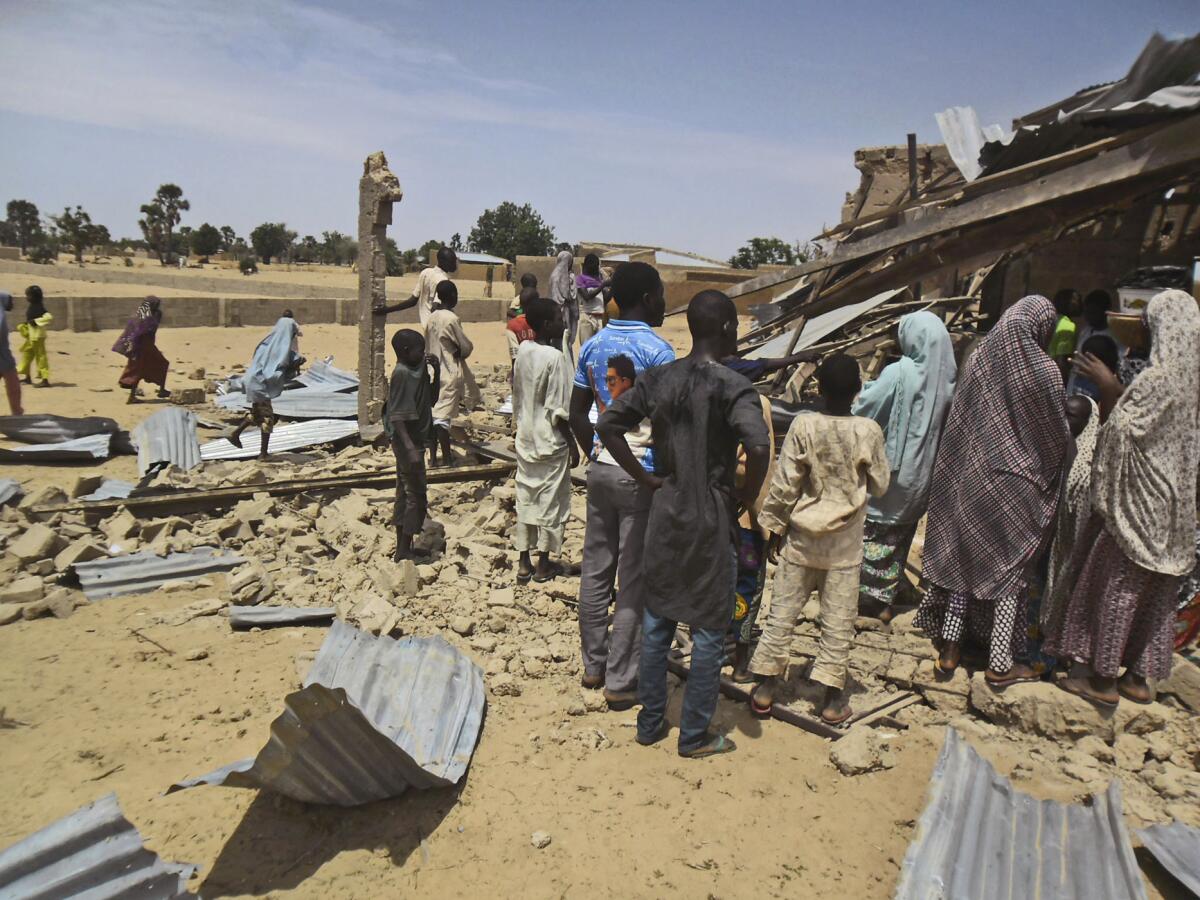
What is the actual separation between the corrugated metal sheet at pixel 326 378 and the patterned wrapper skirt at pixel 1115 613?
923cm

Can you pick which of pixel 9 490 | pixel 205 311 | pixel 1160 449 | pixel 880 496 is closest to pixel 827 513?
pixel 880 496

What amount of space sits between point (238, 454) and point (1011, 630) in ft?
22.9

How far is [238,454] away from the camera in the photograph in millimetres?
8039

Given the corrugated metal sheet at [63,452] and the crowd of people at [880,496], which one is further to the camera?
the corrugated metal sheet at [63,452]

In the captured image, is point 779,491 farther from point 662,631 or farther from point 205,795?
point 205,795

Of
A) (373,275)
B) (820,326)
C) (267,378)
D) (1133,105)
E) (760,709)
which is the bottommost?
(760,709)

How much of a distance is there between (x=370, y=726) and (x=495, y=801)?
65 cm

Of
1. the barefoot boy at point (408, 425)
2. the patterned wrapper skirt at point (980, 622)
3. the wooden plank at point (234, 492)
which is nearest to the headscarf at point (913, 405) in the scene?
the patterned wrapper skirt at point (980, 622)

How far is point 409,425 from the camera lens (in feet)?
17.0

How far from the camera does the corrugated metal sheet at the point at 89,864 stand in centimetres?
230

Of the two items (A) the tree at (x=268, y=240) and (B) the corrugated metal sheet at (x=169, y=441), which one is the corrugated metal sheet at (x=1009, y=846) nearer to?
(B) the corrugated metal sheet at (x=169, y=441)

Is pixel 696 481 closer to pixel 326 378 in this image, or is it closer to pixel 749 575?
pixel 749 575

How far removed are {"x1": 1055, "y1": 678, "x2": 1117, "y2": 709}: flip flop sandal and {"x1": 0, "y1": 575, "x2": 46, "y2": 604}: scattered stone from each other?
17.5ft

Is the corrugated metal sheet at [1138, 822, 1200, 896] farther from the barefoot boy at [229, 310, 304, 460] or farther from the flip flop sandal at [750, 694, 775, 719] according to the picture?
the barefoot boy at [229, 310, 304, 460]
